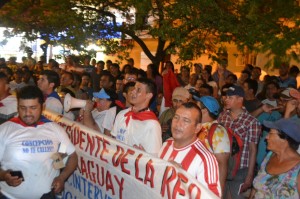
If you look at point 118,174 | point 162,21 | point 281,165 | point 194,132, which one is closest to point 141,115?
point 118,174

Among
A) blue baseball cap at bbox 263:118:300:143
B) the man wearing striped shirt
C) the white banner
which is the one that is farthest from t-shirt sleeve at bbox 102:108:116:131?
blue baseball cap at bbox 263:118:300:143

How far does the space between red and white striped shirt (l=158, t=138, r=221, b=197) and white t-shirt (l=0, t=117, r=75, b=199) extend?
3.86 feet

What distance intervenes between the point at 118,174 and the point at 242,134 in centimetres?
202

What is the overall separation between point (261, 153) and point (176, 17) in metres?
5.18

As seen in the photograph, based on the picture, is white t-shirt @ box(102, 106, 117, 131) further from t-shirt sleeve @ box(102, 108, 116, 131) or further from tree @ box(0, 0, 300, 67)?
tree @ box(0, 0, 300, 67)

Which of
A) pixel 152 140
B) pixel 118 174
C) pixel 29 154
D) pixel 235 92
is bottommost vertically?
pixel 118 174

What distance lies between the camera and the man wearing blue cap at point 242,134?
593 cm

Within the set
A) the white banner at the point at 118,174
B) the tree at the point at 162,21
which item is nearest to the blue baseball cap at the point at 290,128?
the white banner at the point at 118,174

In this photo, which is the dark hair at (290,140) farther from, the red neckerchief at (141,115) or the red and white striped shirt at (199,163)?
the red neckerchief at (141,115)

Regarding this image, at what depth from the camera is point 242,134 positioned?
20.3ft

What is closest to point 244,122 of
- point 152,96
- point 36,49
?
point 152,96

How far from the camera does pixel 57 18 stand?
1253 centimetres

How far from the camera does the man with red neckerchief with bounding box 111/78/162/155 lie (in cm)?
504

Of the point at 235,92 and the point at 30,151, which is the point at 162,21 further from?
the point at 30,151
